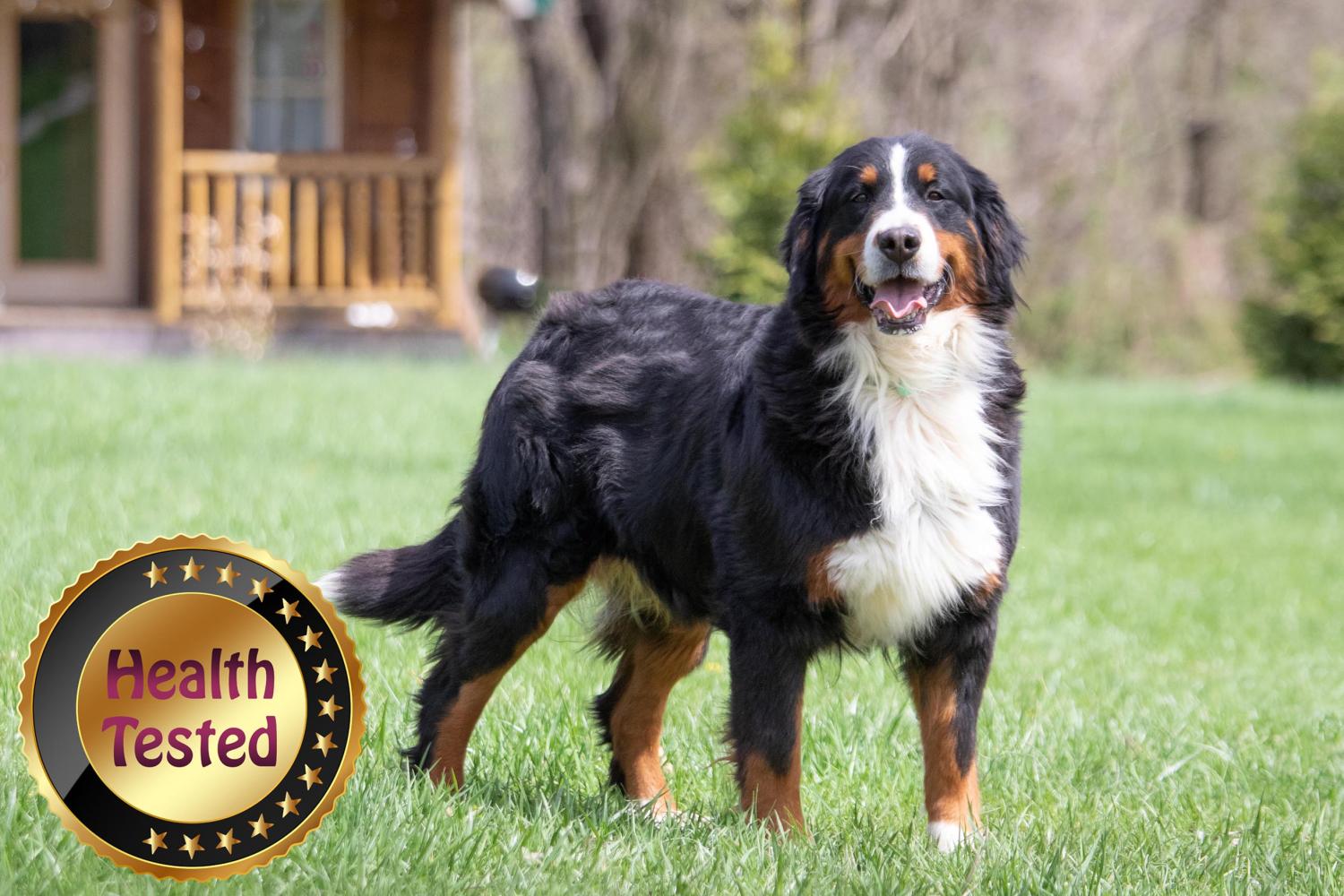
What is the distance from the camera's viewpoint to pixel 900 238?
3.50 meters

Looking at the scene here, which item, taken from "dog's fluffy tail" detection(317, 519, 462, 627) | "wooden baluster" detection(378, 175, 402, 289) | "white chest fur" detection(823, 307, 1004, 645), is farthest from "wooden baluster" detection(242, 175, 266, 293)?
"white chest fur" detection(823, 307, 1004, 645)

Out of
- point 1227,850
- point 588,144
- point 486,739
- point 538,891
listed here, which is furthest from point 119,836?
point 588,144

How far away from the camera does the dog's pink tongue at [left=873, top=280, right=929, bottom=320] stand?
3586 mm

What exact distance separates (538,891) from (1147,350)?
23.1 meters

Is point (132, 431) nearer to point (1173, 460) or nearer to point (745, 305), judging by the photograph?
point (745, 305)

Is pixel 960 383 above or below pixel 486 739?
above

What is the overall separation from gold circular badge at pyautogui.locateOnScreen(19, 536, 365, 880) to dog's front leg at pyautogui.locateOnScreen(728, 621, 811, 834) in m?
0.99

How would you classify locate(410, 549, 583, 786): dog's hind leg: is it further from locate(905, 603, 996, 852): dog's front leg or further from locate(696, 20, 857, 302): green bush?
locate(696, 20, 857, 302): green bush

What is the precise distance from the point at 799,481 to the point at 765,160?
1456 centimetres

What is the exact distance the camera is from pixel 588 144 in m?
20.0

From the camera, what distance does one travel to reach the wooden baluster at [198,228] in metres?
16.2

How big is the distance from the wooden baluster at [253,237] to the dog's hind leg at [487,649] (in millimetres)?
12755

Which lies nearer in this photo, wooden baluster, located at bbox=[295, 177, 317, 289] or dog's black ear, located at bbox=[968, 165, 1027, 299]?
dog's black ear, located at bbox=[968, 165, 1027, 299]

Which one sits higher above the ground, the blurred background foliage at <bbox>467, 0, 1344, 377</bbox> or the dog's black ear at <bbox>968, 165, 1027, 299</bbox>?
the blurred background foliage at <bbox>467, 0, 1344, 377</bbox>
